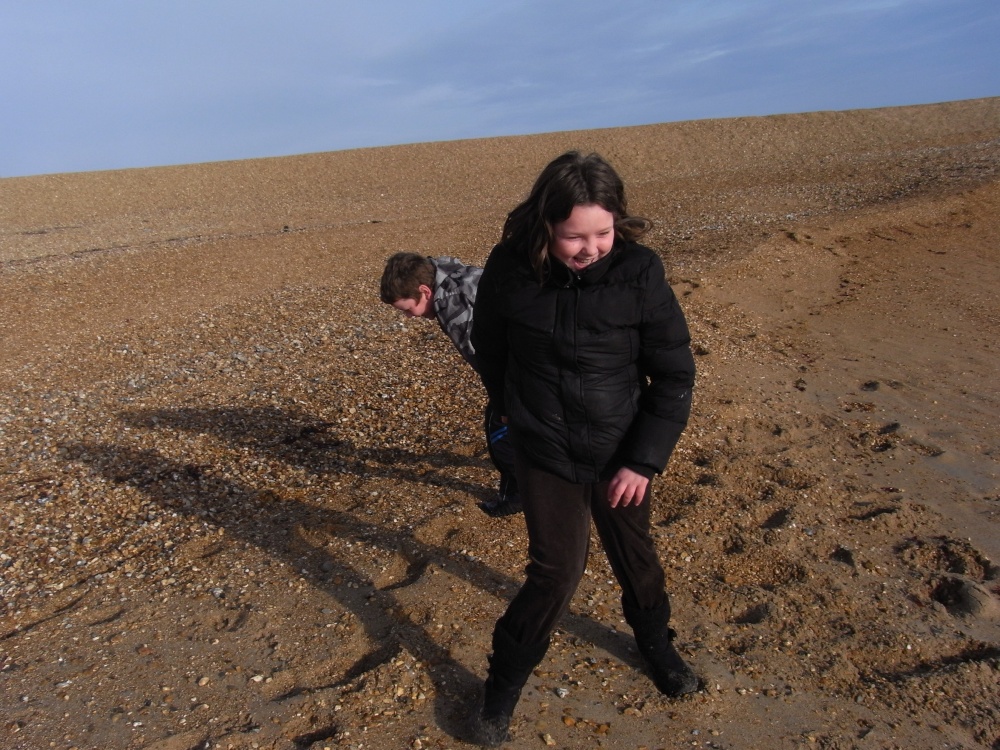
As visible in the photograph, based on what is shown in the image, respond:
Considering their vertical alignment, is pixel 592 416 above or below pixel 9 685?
above

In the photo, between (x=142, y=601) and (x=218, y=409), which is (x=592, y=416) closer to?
(x=142, y=601)

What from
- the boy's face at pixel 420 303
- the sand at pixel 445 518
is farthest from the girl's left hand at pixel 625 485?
the boy's face at pixel 420 303

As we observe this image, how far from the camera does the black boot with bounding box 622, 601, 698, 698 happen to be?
125 inches

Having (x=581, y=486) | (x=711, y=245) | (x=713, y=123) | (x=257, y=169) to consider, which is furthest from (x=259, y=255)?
(x=713, y=123)

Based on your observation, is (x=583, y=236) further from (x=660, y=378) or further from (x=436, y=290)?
(x=436, y=290)

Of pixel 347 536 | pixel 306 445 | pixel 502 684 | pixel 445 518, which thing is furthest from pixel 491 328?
pixel 306 445

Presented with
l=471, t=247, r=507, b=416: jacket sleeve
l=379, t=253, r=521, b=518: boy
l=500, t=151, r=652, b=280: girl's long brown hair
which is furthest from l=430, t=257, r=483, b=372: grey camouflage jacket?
l=500, t=151, r=652, b=280: girl's long brown hair

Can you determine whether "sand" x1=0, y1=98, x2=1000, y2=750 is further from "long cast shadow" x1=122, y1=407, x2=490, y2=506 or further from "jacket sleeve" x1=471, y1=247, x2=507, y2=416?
"jacket sleeve" x1=471, y1=247, x2=507, y2=416

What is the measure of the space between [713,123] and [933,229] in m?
21.7

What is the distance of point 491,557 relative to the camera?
4375 mm

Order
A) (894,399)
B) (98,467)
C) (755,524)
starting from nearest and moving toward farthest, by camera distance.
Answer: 1. (755,524)
2. (98,467)
3. (894,399)

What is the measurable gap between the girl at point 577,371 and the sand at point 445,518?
2.67 feet

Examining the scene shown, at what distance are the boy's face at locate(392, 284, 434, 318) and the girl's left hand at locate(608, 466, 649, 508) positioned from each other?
1613mm

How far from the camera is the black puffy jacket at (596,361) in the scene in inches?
104
